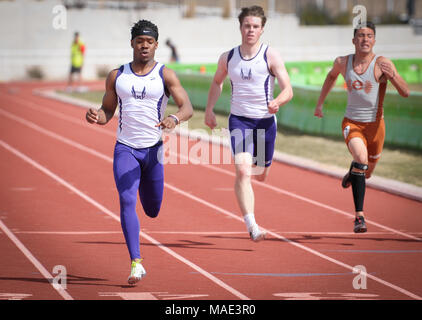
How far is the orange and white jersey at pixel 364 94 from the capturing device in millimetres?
9711

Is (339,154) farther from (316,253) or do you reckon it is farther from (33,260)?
(33,260)

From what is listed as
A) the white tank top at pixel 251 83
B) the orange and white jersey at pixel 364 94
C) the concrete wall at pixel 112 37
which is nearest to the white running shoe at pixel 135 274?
the white tank top at pixel 251 83

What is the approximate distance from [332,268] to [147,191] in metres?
1.86

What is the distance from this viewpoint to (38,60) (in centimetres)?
4144

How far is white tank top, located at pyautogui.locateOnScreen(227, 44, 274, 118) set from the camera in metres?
9.16

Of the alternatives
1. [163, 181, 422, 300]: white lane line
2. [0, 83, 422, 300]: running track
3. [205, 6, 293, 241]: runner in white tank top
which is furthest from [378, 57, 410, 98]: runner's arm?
[163, 181, 422, 300]: white lane line

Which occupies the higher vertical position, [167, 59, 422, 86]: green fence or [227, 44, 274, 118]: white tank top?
[227, 44, 274, 118]: white tank top

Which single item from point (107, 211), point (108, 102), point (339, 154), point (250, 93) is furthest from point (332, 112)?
point (108, 102)

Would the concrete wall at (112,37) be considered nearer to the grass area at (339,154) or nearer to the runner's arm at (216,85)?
A: the grass area at (339,154)

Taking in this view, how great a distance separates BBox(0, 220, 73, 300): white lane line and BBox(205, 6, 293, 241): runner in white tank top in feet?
7.06

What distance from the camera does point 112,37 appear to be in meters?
44.0

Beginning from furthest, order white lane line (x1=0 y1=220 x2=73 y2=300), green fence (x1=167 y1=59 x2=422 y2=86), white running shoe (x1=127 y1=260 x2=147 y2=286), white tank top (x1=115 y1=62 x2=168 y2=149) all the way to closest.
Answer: green fence (x1=167 y1=59 x2=422 y2=86)
white tank top (x1=115 y1=62 x2=168 y2=149)
white running shoe (x1=127 y1=260 x2=147 y2=286)
white lane line (x1=0 y1=220 x2=73 y2=300)

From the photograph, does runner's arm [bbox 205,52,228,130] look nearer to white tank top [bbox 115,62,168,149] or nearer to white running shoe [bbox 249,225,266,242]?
white running shoe [bbox 249,225,266,242]
